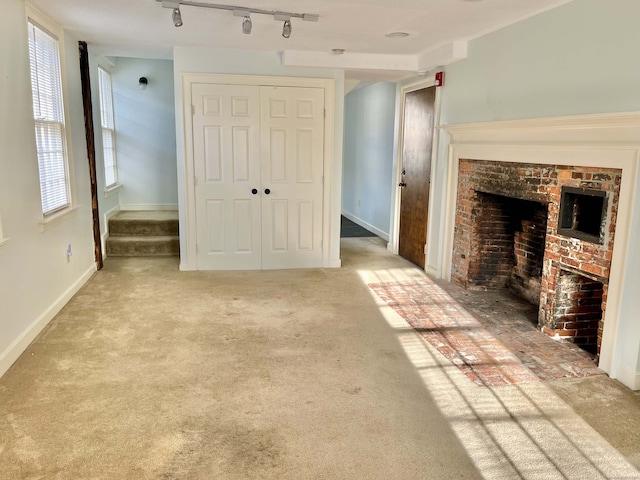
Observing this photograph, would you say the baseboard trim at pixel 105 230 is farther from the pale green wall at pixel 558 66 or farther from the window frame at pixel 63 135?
the pale green wall at pixel 558 66

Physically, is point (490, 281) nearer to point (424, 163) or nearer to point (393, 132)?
point (424, 163)

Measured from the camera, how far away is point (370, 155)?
25.5ft

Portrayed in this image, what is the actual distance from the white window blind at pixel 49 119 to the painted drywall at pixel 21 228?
0.20 metres

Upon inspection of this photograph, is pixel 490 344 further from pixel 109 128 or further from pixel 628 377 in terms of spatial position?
pixel 109 128

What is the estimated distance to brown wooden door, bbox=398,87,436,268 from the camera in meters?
5.39

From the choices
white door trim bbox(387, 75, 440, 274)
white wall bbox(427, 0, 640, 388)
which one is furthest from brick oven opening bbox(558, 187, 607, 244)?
white door trim bbox(387, 75, 440, 274)

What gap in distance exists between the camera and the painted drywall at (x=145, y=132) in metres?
6.68

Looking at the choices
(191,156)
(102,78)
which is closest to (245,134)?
(191,156)

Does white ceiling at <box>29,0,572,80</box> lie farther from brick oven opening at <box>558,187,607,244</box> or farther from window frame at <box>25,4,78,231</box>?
brick oven opening at <box>558,187,607,244</box>

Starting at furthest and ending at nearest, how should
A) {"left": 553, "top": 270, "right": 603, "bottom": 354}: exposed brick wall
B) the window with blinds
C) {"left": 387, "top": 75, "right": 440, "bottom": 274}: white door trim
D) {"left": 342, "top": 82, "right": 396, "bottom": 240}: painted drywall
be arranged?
{"left": 342, "top": 82, "right": 396, "bottom": 240}: painted drywall, the window with blinds, {"left": 387, "top": 75, "right": 440, "bottom": 274}: white door trim, {"left": 553, "top": 270, "right": 603, "bottom": 354}: exposed brick wall

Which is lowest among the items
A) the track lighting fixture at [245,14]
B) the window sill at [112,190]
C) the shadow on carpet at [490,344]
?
the shadow on carpet at [490,344]

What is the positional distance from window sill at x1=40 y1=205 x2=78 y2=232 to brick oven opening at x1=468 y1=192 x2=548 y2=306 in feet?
12.3

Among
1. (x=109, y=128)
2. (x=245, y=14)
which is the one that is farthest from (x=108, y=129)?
(x=245, y=14)

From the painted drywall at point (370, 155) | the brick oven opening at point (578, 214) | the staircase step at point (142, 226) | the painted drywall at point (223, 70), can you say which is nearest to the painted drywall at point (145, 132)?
the staircase step at point (142, 226)
